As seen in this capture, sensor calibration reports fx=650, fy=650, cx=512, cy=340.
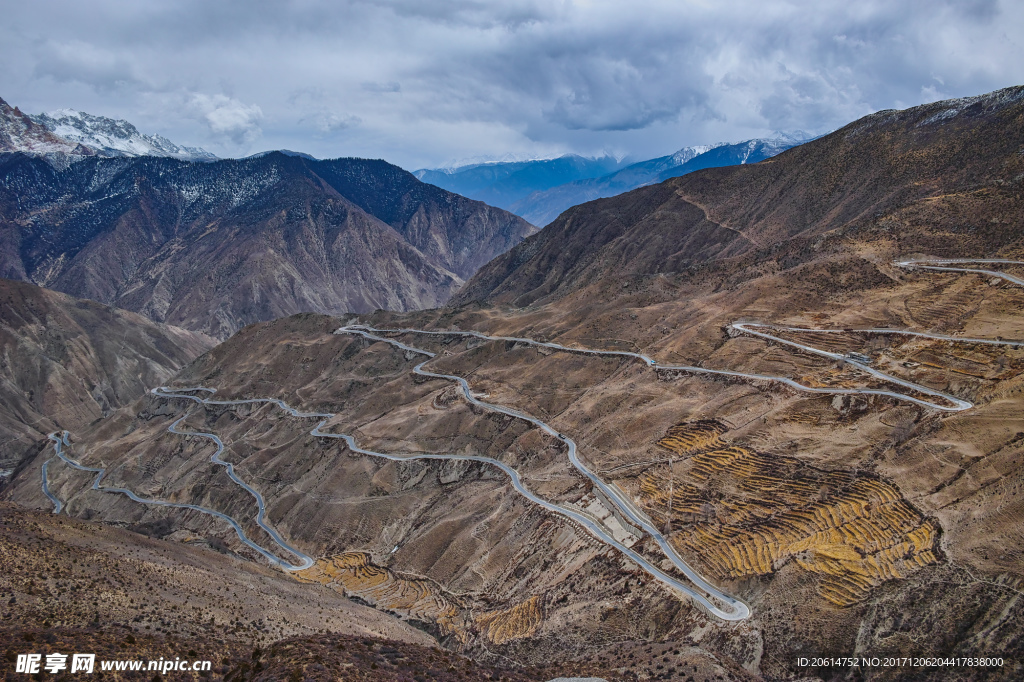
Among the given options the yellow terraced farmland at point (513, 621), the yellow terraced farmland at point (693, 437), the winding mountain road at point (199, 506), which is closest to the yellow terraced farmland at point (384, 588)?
the yellow terraced farmland at point (513, 621)

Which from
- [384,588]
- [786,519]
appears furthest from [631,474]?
[384,588]

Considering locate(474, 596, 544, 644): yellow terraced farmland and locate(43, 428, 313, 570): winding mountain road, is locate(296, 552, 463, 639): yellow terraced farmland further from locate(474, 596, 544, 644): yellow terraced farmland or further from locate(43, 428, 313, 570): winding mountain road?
locate(43, 428, 313, 570): winding mountain road

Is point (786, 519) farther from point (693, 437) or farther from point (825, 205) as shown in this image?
point (825, 205)

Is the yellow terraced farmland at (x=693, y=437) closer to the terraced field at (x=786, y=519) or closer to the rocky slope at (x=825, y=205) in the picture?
the terraced field at (x=786, y=519)

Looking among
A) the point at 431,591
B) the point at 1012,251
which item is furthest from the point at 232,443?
the point at 1012,251

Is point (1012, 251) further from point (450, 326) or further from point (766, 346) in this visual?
point (450, 326)
